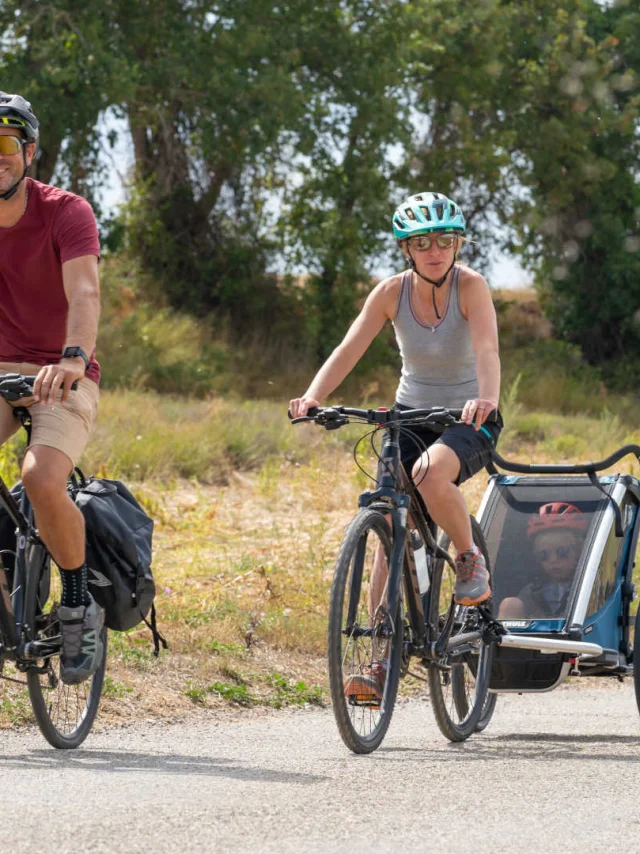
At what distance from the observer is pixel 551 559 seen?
6.91 metres

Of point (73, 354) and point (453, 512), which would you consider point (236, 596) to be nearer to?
point (453, 512)

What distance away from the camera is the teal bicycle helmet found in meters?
6.20

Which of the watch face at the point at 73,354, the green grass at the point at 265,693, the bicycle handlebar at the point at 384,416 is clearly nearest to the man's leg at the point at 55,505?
the watch face at the point at 73,354

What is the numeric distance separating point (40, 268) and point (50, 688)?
5.03 ft

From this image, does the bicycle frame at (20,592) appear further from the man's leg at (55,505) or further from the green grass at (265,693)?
the green grass at (265,693)

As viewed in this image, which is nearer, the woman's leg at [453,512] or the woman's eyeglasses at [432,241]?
the woman's leg at [453,512]

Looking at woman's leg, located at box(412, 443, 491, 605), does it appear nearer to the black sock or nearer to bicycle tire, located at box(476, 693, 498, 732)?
bicycle tire, located at box(476, 693, 498, 732)

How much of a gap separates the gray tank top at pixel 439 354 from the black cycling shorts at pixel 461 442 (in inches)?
5.0

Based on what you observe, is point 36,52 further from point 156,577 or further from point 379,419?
point 379,419

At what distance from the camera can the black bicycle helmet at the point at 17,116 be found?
5.51 metres

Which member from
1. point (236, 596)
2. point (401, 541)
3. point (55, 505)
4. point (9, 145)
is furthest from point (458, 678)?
point (236, 596)

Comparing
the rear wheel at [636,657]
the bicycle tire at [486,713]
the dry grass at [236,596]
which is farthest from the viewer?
the dry grass at [236,596]

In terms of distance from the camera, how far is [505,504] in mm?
7070

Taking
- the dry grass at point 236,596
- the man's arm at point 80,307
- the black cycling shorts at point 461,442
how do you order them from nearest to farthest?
the man's arm at point 80,307
the black cycling shorts at point 461,442
the dry grass at point 236,596
